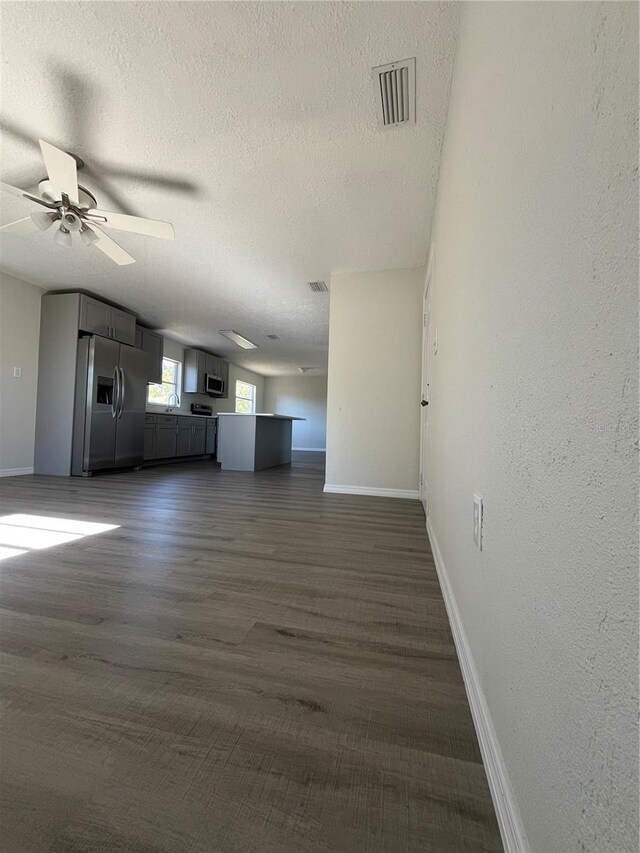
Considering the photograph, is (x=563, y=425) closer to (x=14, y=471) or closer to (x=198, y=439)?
(x=14, y=471)

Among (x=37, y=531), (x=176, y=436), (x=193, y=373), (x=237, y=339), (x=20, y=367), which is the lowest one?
(x=37, y=531)

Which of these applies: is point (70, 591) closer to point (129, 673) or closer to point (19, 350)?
point (129, 673)

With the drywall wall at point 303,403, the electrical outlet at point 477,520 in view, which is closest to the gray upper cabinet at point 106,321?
the electrical outlet at point 477,520

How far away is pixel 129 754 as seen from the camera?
2.42 ft

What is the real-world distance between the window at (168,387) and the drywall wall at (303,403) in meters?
4.53

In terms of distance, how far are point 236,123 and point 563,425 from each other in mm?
2562

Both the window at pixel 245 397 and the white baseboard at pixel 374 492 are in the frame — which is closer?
the white baseboard at pixel 374 492

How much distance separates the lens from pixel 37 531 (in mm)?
2244

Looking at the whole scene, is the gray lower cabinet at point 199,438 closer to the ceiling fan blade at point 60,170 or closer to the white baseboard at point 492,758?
the ceiling fan blade at point 60,170

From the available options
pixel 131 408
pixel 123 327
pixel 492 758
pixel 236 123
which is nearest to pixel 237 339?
pixel 123 327

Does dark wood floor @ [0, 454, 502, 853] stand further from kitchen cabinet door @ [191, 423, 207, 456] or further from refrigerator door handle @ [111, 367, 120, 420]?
kitchen cabinet door @ [191, 423, 207, 456]

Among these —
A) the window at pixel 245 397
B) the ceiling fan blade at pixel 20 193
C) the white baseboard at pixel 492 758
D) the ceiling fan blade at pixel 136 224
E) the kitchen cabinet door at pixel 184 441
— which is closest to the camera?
the white baseboard at pixel 492 758

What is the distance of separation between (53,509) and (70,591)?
176 centimetres

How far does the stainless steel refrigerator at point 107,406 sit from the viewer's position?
4.70 metres
